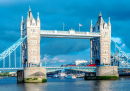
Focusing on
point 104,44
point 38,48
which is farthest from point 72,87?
point 104,44

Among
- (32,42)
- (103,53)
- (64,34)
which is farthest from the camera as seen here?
(103,53)

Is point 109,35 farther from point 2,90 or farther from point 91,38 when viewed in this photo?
point 2,90

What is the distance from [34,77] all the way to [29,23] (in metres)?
15.9

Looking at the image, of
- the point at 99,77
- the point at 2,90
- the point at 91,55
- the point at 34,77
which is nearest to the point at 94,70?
the point at 99,77

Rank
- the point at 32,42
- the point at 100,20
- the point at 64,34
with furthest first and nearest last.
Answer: the point at 100,20, the point at 64,34, the point at 32,42

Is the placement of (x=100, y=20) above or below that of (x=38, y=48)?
above

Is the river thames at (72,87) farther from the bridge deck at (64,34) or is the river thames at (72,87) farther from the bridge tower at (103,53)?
the bridge deck at (64,34)

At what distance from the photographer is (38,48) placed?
9575 cm

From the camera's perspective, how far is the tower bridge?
300 feet

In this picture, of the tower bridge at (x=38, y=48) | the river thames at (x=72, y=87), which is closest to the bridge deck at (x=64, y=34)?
the tower bridge at (x=38, y=48)

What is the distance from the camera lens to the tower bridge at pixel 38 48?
91.6m

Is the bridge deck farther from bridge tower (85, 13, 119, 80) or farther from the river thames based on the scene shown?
the river thames

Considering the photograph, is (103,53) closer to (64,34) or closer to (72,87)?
(64,34)

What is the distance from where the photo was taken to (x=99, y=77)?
3979 inches
